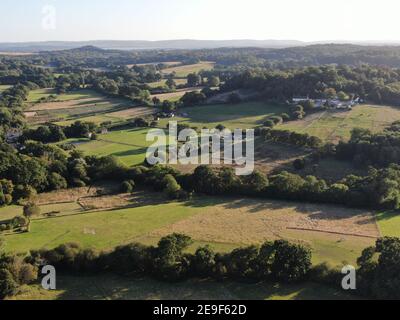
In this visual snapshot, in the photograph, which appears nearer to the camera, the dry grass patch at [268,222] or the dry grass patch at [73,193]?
the dry grass patch at [268,222]

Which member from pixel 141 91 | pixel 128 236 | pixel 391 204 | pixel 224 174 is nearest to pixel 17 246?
pixel 128 236

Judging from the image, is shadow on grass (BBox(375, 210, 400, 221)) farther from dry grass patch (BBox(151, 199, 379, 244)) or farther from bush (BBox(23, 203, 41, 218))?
bush (BBox(23, 203, 41, 218))

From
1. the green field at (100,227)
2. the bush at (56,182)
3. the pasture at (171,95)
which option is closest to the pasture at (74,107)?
the pasture at (171,95)

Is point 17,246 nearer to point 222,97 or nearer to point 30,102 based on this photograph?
point 222,97

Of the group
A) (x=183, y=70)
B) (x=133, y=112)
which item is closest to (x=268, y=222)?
(x=133, y=112)

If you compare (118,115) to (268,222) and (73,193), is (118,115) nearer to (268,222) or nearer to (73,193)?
(73,193)

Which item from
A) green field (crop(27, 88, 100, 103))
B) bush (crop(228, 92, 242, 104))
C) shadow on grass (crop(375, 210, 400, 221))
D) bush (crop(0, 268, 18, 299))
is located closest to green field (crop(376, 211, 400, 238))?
shadow on grass (crop(375, 210, 400, 221))

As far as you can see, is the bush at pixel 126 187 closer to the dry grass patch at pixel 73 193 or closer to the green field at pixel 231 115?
the dry grass patch at pixel 73 193
